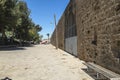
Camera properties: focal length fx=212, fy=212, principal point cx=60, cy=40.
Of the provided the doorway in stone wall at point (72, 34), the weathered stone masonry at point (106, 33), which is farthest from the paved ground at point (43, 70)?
the doorway in stone wall at point (72, 34)

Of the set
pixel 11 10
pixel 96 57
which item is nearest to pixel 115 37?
pixel 96 57

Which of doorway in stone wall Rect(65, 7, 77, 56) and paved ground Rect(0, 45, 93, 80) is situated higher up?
doorway in stone wall Rect(65, 7, 77, 56)

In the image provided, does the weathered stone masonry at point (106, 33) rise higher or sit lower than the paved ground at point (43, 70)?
higher

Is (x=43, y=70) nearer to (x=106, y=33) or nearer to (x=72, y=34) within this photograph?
(x=106, y=33)

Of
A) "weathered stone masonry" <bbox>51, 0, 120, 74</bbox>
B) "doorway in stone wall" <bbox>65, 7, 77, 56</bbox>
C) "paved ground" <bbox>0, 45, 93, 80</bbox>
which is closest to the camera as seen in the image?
"weathered stone masonry" <bbox>51, 0, 120, 74</bbox>

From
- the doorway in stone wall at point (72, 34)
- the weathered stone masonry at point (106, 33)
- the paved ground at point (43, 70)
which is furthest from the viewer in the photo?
the doorway in stone wall at point (72, 34)

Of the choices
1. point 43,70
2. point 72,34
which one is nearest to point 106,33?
point 43,70

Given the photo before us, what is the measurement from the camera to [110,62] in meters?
6.96

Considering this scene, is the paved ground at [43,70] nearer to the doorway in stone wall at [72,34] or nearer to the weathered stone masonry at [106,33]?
the weathered stone masonry at [106,33]

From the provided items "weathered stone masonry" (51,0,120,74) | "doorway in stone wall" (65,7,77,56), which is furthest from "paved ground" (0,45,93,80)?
"doorway in stone wall" (65,7,77,56)

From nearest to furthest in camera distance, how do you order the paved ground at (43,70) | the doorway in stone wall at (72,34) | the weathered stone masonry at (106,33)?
the weathered stone masonry at (106,33)
the paved ground at (43,70)
the doorway in stone wall at (72,34)

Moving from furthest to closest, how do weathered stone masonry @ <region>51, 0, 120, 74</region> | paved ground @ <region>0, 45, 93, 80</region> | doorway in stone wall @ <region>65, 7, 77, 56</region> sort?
doorway in stone wall @ <region>65, 7, 77, 56</region>
paved ground @ <region>0, 45, 93, 80</region>
weathered stone masonry @ <region>51, 0, 120, 74</region>

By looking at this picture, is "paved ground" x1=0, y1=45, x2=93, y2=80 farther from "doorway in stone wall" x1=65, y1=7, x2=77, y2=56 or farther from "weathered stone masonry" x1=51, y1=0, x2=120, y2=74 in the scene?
"doorway in stone wall" x1=65, y1=7, x2=77, y2=56

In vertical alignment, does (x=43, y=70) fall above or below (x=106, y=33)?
below
